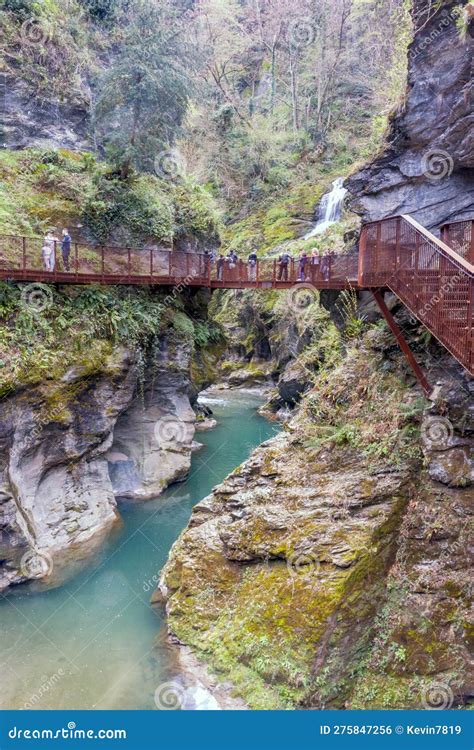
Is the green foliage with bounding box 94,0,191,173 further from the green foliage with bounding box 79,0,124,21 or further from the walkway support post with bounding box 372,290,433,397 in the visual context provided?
the walkway support post with bounding box 372,290,433,397

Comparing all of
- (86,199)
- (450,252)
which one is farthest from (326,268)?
(86,199)

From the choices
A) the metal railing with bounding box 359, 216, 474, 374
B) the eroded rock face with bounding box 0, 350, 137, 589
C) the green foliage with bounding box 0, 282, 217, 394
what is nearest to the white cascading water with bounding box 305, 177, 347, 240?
the green foliage with bounding box 0, 282, 217, 394

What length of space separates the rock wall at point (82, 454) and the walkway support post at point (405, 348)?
836 cm

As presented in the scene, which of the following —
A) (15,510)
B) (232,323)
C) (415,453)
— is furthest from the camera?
(232,323)

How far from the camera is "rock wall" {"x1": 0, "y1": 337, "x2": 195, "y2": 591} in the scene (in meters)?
11.9

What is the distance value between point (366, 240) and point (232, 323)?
1099 inches

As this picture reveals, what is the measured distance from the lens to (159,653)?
30.4 ft

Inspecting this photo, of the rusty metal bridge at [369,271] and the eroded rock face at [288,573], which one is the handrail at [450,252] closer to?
the rusty metal bridge at [369,271]

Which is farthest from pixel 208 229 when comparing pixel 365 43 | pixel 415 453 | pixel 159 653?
pixel 365 43

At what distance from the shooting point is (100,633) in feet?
33.8

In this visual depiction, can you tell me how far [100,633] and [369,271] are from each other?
982 cm

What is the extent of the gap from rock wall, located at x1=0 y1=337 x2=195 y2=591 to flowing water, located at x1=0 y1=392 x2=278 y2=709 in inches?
28.0

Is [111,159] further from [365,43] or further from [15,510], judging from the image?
[365,43]

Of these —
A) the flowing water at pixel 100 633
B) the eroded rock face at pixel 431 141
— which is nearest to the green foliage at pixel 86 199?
the eroded rock face at pixel 431 141
